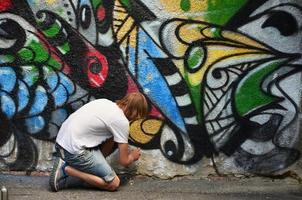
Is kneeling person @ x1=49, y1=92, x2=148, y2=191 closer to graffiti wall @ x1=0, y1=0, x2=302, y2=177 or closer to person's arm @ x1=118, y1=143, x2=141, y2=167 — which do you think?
person's arm @ x1=118, y1=143, x2=141, y2=167

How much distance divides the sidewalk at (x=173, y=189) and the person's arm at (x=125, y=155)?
0.96 feet

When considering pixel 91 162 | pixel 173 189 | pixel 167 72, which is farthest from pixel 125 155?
pixel 167 72

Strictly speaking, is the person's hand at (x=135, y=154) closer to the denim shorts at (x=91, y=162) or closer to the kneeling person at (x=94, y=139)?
the kneeling person at (x=94, y=139)

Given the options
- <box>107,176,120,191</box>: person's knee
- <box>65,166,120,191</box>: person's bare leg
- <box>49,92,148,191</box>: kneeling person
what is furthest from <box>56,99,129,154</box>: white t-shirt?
<box>107,176,120,191</box>: person's knee

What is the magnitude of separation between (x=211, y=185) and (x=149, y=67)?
1338 mm

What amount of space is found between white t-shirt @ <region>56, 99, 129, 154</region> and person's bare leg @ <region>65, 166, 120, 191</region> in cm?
20

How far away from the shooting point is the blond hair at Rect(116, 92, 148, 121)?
18.5ft

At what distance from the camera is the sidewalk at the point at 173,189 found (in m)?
5.65

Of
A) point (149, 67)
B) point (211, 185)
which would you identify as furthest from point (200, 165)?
point (149, 67)

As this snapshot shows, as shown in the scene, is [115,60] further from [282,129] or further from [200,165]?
[282,129]

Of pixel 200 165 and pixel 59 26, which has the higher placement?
pixel 59 26

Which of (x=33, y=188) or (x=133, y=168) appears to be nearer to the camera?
(x=33, y=188)

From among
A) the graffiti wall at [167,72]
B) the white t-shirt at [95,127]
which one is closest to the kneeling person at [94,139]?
Answer: the white t-shirt at [95,127]

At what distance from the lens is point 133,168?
626cm
